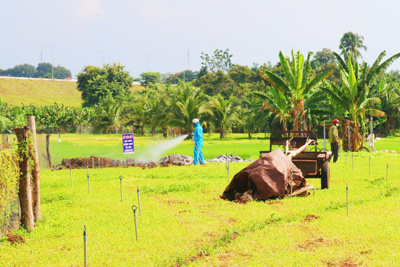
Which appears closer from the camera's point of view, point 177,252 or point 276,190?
point 177,252

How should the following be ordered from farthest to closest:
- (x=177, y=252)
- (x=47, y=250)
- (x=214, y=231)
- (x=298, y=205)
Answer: (x=298, y=205)
(x=214, y=231)
(x=47, y=250)
(x=177, y=252)

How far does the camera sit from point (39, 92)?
116m

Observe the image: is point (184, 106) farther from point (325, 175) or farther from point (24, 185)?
point (24, 185)

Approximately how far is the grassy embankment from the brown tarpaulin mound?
93.2m

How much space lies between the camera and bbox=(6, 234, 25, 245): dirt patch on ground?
9017mm

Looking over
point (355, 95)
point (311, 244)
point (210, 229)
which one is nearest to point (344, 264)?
point (311, 244)

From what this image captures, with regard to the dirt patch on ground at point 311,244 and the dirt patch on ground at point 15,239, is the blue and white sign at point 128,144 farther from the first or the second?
the dirt patch on ground at point 311,244

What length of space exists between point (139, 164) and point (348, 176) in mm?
11396

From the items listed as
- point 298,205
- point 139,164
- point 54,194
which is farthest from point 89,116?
point 298,205

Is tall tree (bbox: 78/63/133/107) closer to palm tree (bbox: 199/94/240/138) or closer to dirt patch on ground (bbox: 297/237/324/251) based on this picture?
palm tree (bbox: 199/94/240/138)

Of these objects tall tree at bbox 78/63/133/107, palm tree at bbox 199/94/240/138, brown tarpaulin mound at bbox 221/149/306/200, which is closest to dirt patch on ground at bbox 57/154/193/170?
brown tarpaulin mound at bbox 221/149/306/200

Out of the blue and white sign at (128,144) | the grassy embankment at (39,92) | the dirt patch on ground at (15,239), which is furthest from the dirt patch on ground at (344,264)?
the grassy embankment at (39,92)

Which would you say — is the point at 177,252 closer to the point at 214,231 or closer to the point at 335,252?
the point at 214,231

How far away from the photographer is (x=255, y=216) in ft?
34.4
